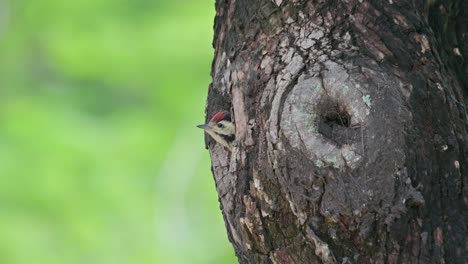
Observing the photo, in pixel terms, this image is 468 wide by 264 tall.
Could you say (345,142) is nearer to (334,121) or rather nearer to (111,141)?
(334,121)

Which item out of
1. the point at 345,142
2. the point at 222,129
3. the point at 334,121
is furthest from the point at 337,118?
the point at 222,129

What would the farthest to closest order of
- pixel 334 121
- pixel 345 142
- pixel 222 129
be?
pixel 222 129, pixel 334 121, pixel 345 142

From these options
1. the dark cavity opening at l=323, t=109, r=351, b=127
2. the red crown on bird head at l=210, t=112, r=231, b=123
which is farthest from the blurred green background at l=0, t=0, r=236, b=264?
the dark cavity opening at l=323, t=109, r=351, b=127

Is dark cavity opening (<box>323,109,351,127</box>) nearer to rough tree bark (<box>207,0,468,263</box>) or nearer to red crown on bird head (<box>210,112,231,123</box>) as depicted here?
rough tree bark (<box>207,0,468,263</box>)

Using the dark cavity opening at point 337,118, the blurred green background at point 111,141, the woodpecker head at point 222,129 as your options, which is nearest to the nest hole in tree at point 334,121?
the dark cavity opening at point 337,118

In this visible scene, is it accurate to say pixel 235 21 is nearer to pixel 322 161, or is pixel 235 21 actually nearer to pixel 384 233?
pixel 322 161

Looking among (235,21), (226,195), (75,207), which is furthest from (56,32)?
(226,195)
